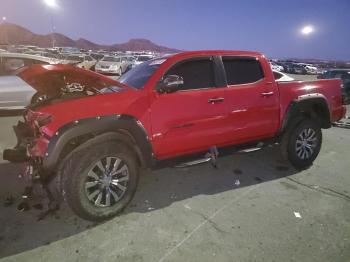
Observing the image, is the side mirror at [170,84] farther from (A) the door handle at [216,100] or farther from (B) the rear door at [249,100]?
(B) the rear door at [249,100]

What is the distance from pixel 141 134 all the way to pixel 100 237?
3.94ft

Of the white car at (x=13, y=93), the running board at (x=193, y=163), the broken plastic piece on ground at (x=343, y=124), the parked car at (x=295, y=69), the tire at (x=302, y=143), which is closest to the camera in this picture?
the running board at (x=193, y=163)

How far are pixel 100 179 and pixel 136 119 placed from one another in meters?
0.80

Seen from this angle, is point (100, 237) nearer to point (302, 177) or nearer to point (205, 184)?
point (205, 184)

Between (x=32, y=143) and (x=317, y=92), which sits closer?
(x=32, y=143)

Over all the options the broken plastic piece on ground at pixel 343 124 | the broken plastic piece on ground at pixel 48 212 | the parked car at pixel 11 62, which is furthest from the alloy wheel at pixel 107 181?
the broken plastic piece on ground at pixel 343 124

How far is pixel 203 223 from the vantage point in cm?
345

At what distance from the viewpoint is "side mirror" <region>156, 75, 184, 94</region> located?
136 inches

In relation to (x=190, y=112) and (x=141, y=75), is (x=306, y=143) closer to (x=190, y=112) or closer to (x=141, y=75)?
(x=190, y=112)

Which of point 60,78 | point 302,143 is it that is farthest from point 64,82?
point 302,143

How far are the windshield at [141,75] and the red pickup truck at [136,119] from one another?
0.02m

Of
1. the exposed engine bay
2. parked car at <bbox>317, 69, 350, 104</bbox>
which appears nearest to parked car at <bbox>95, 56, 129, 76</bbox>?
parked car at <bbox>317, 69, 350, 104</bbox>

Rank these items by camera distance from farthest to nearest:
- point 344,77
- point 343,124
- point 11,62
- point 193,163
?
point 344,77 → point 343,124 → point 11,62 → point 193,163

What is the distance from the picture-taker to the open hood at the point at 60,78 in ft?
10.7
